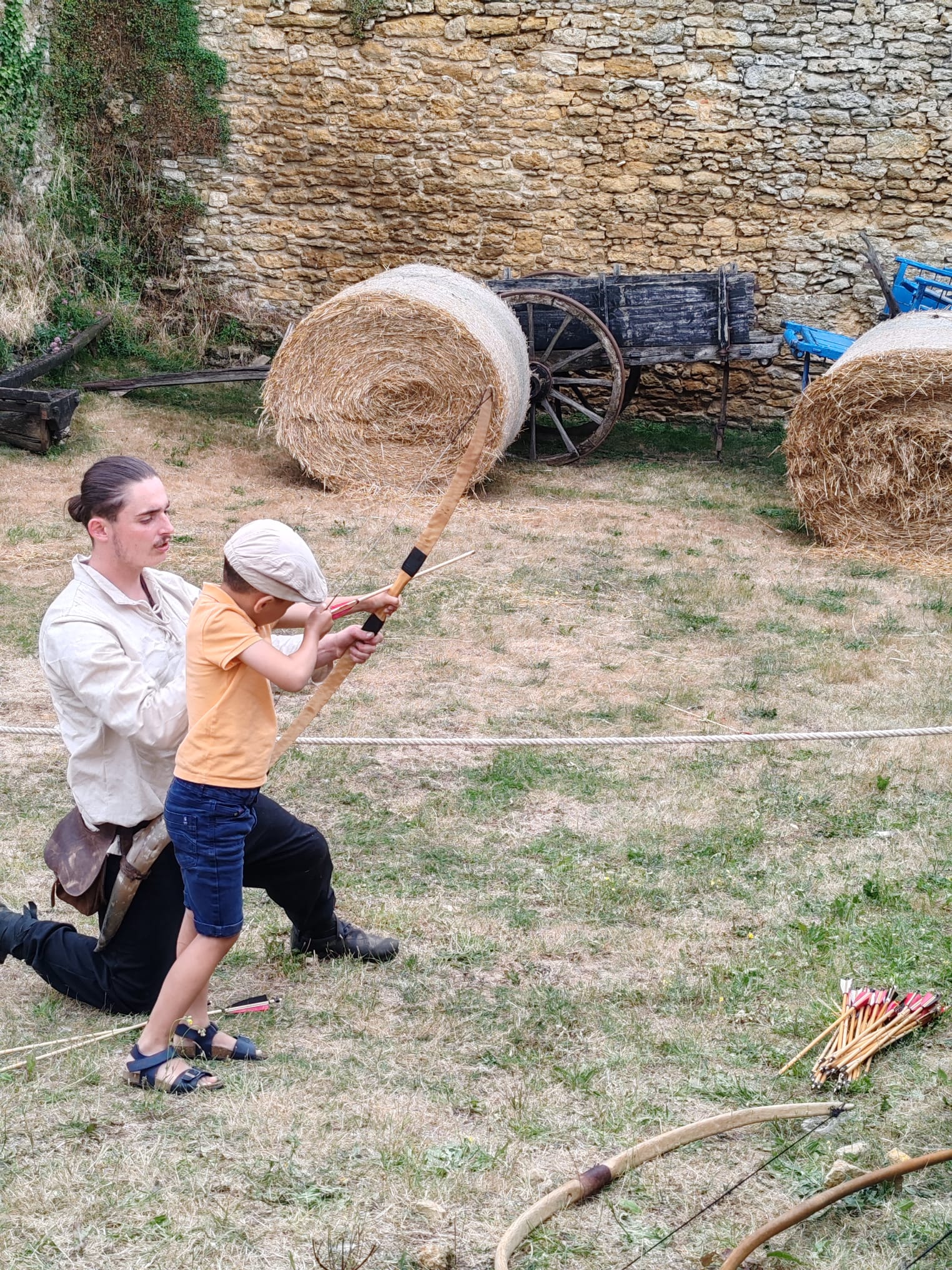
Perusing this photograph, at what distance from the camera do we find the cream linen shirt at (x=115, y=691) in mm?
3053

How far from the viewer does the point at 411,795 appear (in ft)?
16.4

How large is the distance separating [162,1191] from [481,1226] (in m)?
0.61

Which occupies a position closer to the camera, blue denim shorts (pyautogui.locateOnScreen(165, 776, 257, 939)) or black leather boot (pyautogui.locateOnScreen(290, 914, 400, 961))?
blue denim shorts (pyautogui.locateOnScreen(165, 776, 257, 939))

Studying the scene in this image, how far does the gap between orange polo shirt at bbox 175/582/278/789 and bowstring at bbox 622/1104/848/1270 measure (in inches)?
49.5

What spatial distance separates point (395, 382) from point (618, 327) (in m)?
2.02

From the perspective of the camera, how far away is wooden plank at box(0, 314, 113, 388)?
32.9ft

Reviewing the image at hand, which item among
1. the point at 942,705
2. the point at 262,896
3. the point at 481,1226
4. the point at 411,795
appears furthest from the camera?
the point at 942,705

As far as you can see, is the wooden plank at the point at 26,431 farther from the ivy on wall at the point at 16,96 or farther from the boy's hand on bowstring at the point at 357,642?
the boy's hand on bowstring at the point at 357,642

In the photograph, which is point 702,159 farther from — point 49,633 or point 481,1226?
point 481,1226

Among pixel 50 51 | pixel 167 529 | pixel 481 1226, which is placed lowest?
pixel 481 1226

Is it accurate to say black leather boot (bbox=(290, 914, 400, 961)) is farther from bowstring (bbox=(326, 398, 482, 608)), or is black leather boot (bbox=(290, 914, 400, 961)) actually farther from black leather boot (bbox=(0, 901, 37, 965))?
bowstring (bbox=(326, 398, 482, 608))

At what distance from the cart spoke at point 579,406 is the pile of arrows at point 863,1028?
7.90 m

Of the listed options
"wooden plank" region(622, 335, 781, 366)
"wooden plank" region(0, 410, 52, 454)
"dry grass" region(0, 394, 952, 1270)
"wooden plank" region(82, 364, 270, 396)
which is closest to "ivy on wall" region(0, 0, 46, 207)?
"wooden plank" region(82, 364, 270, 396)

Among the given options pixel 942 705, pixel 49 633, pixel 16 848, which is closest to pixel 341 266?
pixel 942 705
